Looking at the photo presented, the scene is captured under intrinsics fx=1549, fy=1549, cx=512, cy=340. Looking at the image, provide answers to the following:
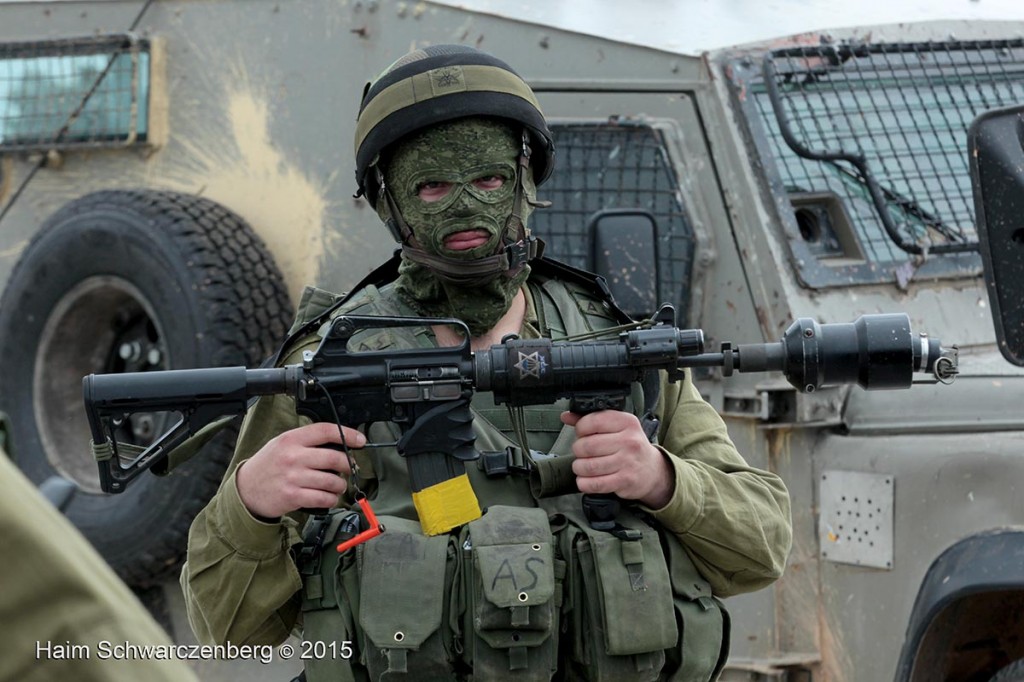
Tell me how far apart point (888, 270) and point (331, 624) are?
1941mm

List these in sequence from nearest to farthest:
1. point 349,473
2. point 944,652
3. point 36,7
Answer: point 349,473 < point 944,652 < point 36,7

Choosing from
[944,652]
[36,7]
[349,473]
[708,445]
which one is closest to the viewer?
[349,473]

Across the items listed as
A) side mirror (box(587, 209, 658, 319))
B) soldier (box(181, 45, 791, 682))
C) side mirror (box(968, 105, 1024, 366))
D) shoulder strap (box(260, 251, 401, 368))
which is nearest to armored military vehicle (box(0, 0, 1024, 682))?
side mirror (box(587, 209, 658, 319))

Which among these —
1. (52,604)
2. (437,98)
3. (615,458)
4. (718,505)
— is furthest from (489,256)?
(52,604)

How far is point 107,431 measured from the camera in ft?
8.00

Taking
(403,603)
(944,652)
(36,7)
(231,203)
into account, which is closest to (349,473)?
(403,603)

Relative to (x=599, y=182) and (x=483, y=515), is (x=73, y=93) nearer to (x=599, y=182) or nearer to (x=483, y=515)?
(x=599, y=182)

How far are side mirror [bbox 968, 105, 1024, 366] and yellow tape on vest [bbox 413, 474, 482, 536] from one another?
3.68ft

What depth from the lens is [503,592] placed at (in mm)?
2418

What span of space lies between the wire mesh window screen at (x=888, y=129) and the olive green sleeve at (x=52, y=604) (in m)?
3.07

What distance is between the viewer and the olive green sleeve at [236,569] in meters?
2.44

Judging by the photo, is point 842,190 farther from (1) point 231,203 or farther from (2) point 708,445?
(1) point 231,203

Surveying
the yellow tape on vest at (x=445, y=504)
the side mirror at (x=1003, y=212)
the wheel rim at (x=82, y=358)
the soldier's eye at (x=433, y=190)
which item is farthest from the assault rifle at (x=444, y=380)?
the wheel rim at (x=82, y=358)

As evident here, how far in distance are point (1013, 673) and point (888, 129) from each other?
1.59 m
